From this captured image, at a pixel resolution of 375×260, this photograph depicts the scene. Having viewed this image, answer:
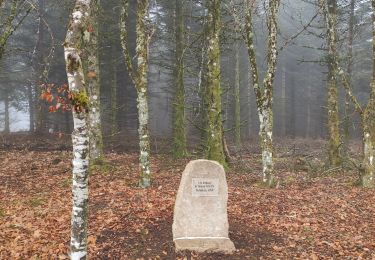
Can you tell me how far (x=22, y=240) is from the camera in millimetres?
8430

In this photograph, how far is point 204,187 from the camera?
28.5 feet

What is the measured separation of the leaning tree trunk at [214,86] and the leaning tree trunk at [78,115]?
896 cm

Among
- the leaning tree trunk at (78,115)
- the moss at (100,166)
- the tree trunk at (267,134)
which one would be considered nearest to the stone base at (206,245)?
the leaning tree trunk at (78,115)

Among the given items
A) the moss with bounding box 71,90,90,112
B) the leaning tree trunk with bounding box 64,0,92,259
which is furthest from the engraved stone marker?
the moss with bounding box 71,90,90,112

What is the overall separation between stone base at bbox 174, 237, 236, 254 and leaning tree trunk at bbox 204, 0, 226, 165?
264 inches

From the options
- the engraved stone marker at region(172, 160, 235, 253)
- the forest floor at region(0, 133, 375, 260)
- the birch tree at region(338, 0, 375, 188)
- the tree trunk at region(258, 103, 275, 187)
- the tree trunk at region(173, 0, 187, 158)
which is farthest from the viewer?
the tree trunk at region(173, 0, 187, 158)

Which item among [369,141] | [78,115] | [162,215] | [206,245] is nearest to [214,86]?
[369,141]

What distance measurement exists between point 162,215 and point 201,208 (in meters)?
1.49

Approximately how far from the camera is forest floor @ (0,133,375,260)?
26.8ft

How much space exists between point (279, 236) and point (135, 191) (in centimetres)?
487

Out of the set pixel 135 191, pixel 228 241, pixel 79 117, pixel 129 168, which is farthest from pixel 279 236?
pixel 129 168

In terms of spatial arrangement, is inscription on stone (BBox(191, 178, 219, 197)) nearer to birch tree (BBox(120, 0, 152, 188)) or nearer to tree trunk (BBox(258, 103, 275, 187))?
birch tree (BBox(120, 0, 152, 188))

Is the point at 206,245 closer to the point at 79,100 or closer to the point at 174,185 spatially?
the point at 79,100

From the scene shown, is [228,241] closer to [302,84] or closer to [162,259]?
[162,259]
